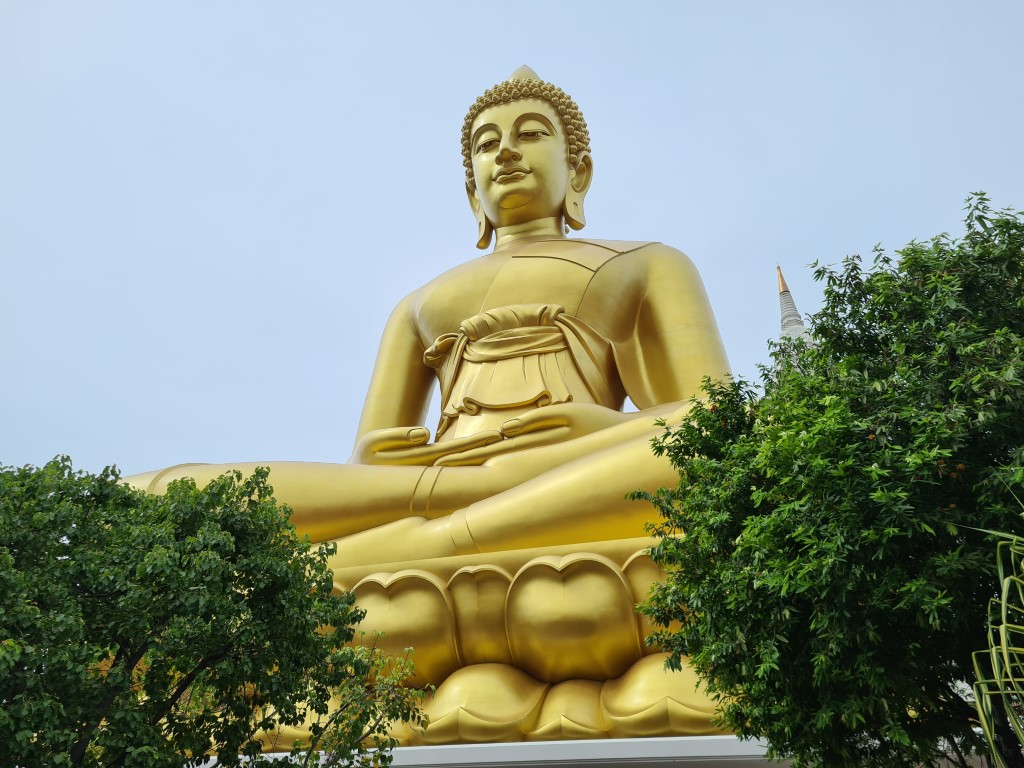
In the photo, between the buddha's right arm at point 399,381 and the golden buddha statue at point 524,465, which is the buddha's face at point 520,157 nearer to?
the golden buddha statue at point 524,465

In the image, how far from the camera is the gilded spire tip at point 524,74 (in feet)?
30.0

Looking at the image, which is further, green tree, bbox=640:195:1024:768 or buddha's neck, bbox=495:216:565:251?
buddha's neck, bbox=495:216:565:251

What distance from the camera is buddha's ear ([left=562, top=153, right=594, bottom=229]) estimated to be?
8.94 m

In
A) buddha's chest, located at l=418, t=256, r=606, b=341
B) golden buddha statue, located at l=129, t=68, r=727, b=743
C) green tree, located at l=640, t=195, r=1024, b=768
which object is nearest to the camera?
green tree, located at l=640, t=195, r=1024, b=768

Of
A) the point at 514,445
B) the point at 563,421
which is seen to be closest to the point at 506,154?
the point at 563,421

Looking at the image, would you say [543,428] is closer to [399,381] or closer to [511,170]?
[399,381]

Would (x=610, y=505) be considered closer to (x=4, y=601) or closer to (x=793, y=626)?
(x=793, y=626)

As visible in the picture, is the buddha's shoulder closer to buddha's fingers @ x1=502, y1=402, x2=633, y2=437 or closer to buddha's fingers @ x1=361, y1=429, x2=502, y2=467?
buddha's fingers @ x1=502, y1=402, x2=633, y2=437

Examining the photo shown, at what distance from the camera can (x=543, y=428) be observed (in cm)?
678

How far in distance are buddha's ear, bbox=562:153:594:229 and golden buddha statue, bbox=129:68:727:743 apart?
0.6 inches

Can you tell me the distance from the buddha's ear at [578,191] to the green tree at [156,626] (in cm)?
513

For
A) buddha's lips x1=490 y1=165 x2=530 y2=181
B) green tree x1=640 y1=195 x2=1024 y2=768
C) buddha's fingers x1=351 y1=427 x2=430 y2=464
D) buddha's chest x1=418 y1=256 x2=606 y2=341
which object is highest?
buddha's lips x1=490 y1=165 x2=530 y2=181

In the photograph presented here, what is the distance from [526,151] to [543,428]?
9.43 feet

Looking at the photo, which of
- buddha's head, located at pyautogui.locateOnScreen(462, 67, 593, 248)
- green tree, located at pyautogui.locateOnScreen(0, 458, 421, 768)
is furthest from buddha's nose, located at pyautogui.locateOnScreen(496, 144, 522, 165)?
green tree, located at pyautogui.locateOnScreen(0, 458, 421, 768)
